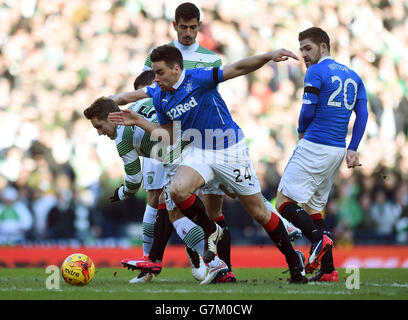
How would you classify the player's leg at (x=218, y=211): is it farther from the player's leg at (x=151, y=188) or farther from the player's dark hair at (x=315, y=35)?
the player's dark hair at (x=315, y=35)

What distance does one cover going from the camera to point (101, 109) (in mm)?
7934

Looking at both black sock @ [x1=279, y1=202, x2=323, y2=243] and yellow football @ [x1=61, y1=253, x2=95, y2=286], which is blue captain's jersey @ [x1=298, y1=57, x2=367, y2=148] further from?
yellow football @ [x1=61, y1=253, x2=95, y2=286]

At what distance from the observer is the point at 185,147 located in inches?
292

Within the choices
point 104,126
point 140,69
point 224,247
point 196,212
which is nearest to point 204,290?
point 196,212

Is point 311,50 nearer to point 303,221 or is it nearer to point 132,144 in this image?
point 303,221

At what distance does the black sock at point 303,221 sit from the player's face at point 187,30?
2.35 m

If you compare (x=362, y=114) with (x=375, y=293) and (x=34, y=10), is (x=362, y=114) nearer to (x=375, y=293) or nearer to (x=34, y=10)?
(x=375, y=293)

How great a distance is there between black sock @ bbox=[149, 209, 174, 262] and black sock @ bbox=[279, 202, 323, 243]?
1.37 m

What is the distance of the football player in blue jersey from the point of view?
25.3 feet

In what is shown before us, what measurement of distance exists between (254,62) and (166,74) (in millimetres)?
936


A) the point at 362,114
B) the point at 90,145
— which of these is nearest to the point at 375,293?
the point at 362,114

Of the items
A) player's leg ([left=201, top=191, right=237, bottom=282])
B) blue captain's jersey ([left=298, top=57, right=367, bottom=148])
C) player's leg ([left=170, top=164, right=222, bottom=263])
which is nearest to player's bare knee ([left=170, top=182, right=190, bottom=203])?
player's leg ([left=170, top=164, right=222, bottom=263])

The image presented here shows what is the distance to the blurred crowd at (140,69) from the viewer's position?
1852 cm

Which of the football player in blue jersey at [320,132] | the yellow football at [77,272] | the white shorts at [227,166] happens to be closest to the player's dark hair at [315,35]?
the football player in blue jersey at [320,132]
